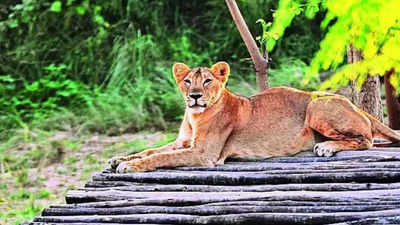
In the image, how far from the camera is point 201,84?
18.0ft

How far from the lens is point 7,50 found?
447 inches

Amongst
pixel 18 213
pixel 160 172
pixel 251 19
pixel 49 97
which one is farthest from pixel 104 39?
pixel 160 172

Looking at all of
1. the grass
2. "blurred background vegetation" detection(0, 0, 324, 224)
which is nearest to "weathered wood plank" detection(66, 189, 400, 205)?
the grass

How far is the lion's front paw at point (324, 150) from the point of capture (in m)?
5.34

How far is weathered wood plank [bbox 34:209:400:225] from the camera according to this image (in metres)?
4.11

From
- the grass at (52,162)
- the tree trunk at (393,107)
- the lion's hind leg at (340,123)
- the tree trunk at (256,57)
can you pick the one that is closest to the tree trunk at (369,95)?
the tree trunk at (393,107)

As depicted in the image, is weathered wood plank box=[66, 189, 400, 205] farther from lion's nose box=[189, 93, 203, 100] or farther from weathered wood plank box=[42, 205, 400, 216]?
lion's nose box=[189, 93, 203, 100]

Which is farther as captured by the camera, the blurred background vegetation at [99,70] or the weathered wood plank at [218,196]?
the blurred background vegetation at [99,70]

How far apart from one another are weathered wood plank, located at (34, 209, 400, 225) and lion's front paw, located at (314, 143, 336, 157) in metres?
1.21

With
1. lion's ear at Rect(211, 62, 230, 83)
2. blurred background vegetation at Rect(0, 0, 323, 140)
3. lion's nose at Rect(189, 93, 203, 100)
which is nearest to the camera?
lion's nose at Rect(189, 93, 203, 100)

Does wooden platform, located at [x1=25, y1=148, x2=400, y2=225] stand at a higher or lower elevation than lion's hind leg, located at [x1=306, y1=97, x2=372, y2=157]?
lower

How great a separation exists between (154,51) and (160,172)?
5.57 m

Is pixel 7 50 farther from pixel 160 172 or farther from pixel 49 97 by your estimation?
pixel 160 172

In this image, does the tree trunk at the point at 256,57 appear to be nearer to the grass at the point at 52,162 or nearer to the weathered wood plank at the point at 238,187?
the weathered wood plank at the point at 238,187
